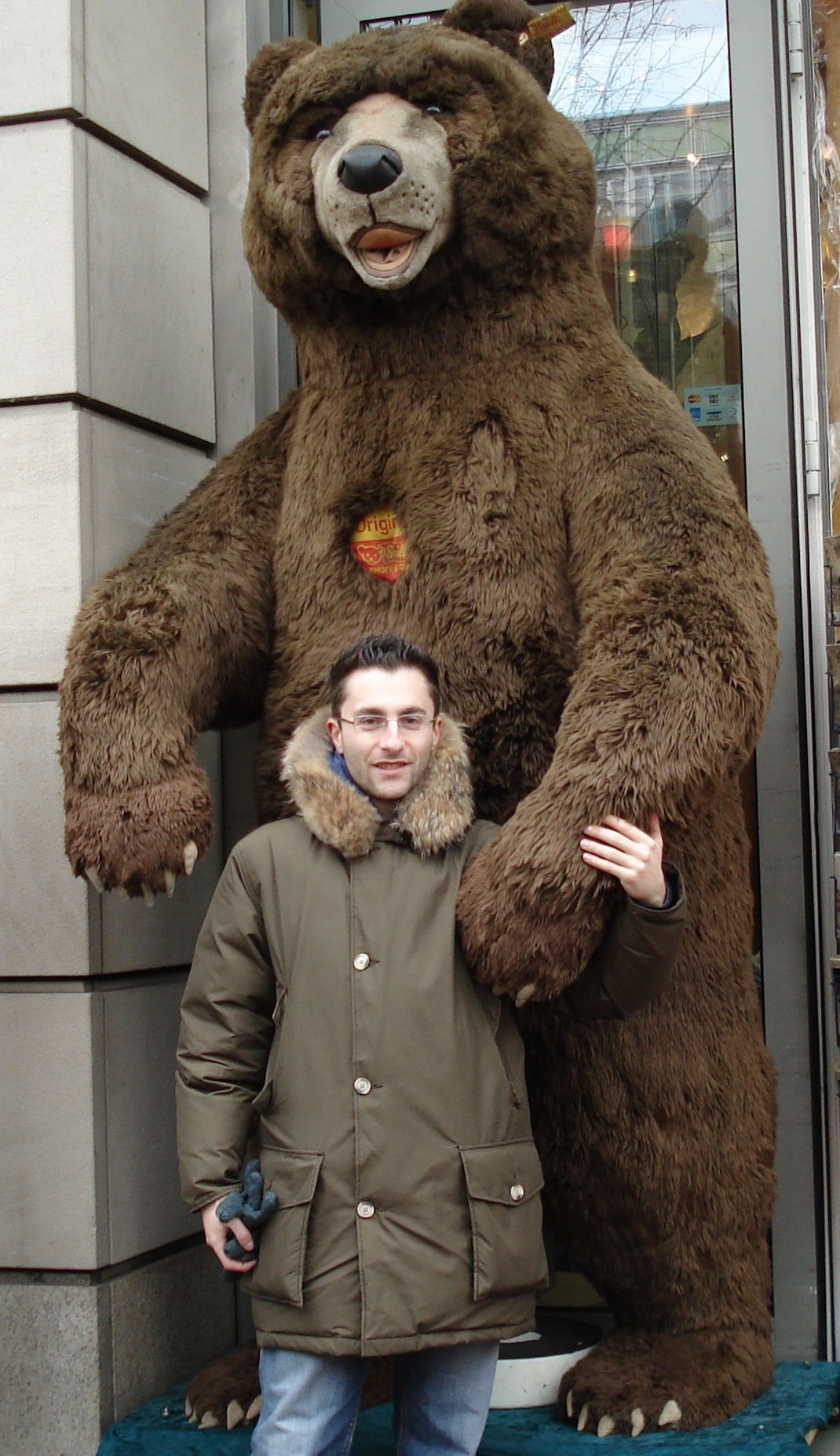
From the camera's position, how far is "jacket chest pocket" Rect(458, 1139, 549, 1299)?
2.20 meters

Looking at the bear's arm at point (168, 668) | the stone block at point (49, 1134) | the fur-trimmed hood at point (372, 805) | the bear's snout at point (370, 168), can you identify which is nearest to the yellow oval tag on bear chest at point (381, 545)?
the bear's arm at point (168, 668)

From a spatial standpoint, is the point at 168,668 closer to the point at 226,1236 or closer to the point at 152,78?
the point at 226,1236

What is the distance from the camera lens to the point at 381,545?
9.26 ft

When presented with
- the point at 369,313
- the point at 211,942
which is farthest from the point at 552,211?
the point at 211,942

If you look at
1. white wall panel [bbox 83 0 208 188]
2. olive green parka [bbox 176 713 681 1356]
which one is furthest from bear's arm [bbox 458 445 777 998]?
white wall panel [bbox 83 0 208 188]

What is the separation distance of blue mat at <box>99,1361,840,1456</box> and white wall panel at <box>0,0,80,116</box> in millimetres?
2794

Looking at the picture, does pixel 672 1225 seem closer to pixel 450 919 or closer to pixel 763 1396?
pixel 763 1396

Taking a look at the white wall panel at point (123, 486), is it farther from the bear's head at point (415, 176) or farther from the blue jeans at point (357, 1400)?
the blue jeans at point (357, 1400)

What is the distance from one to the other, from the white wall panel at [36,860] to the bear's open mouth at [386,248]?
116cm

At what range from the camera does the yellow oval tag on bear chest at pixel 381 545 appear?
2.80 m

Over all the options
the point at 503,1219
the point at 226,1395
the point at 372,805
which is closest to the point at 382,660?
the point at 372,805

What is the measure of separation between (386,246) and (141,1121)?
6.29 ft

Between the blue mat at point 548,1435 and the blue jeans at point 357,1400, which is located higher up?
the blue jeans at point 357,1400

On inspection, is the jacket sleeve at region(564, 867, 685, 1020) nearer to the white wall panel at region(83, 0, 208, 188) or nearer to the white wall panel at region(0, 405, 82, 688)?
the white wall panel at region(0, 405, 82, 688)
